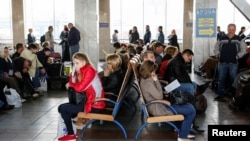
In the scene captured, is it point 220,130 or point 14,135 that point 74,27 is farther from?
point 220,130

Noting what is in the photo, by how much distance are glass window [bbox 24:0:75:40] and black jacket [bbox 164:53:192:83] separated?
17432 mm

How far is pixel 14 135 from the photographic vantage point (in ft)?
18.4

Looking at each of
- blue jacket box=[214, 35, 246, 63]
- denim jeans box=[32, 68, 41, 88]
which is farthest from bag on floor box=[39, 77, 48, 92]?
blue jacket box=[214, 35, 246, 63]

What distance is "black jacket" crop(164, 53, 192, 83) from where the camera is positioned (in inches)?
236

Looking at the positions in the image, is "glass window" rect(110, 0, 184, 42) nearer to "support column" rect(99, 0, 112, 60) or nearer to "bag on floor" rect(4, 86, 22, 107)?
"support column" rect(99, 0, 112, 60)

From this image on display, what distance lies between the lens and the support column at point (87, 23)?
13414mm

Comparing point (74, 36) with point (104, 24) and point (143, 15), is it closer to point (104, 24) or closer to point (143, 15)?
point (104, 24)

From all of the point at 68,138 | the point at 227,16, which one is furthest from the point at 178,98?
the point at 227,16

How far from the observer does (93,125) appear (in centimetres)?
617

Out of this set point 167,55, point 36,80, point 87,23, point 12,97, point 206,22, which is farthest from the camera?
point 87,23

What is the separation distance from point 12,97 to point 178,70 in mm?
3601

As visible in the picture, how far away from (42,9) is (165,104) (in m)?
19.6

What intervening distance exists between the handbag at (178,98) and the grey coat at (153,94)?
0.22 meters

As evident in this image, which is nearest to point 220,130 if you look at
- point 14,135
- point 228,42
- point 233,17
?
point 14,135
